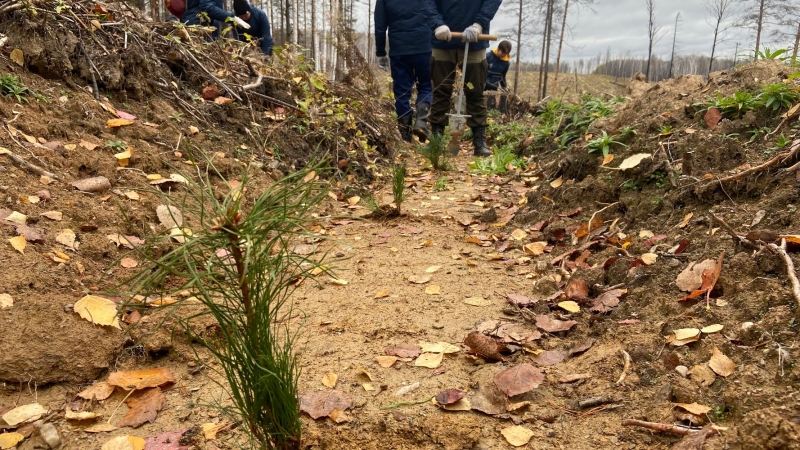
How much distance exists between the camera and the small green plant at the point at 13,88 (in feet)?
9.52

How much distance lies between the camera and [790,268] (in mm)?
1599

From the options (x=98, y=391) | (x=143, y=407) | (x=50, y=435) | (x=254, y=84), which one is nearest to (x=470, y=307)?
(x=143, y=407)

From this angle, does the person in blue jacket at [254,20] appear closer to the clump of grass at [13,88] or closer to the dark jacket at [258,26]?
the dark jacket at [258,26]

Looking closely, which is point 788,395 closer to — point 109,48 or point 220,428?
point 220,428

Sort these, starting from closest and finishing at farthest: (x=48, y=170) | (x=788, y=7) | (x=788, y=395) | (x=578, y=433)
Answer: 1. (x=788, y=395)
2. (x=578, y=433)
3. (x=48, y=170)
4. (x=788, y=7)

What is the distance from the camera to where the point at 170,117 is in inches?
Result: 146

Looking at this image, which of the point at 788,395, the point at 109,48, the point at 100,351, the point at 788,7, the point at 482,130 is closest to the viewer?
the point at 788,395

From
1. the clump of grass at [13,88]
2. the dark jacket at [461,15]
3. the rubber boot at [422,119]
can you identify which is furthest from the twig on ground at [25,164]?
the rubber boot at [422,119]

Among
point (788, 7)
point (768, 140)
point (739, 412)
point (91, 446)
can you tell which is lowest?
point (91, 446)

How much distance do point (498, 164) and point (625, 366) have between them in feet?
13.3

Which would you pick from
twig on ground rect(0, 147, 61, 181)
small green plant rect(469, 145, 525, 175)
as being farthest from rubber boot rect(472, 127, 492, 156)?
twig on ground rect(0, 147, 61, 181)

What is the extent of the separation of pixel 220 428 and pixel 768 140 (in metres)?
2.99

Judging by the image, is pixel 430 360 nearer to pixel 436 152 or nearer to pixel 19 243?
pixel 19 243

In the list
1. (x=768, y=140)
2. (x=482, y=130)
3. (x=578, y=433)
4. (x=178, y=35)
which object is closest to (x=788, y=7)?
(x=482, y=130)
